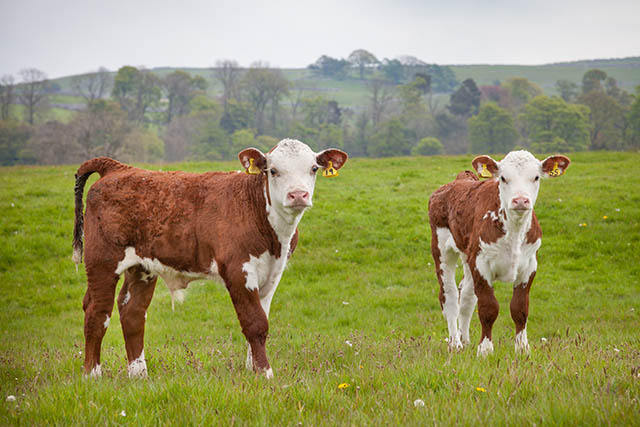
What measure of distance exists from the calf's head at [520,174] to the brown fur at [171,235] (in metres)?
2.46

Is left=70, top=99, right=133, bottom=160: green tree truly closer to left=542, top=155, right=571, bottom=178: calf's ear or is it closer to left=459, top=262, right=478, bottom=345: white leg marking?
left=459, top=262, right=478, bottom=345: white leg marking

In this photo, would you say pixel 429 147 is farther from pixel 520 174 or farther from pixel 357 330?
pixel 520 174

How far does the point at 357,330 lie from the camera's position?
9875 millimetres

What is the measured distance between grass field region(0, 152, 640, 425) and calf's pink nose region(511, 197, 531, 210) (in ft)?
5.05

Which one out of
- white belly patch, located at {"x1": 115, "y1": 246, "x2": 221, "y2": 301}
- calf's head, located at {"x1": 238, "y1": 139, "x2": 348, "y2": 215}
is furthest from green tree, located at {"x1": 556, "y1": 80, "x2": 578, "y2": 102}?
white belly patch, located at {"x1": 115, "y1": 246, "x2": 221, "y2": 301}

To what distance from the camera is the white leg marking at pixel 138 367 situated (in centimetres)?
634

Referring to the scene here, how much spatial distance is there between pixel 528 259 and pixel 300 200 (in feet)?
9.99

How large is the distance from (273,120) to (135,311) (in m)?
84.5

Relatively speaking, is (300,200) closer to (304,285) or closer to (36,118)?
(304,285)

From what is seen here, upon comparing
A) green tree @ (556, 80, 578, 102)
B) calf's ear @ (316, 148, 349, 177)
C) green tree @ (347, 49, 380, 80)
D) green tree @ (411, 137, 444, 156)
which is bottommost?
green tree @ (411, 137, 444, 156)

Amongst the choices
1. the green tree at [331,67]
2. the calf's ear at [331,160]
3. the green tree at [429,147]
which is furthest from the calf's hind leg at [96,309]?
the green tree at [331,67]

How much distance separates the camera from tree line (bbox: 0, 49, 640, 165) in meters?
56.6


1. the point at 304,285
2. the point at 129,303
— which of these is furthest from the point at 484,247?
the point at 304,285

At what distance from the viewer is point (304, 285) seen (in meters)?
13.0
